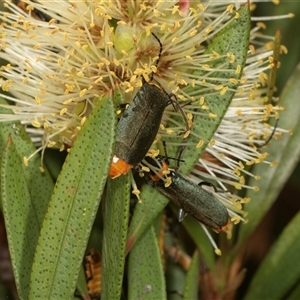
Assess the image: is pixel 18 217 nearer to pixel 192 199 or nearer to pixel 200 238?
pixel 192 199

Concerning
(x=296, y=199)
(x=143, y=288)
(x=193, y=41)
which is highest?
(x=193, y=41)

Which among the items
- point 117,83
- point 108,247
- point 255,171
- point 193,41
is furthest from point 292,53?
point 108,247

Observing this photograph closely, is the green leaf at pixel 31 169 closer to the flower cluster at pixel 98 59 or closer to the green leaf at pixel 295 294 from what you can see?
the flower cluster at pixel 98 59

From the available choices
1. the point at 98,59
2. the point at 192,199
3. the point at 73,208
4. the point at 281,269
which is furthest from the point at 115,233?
the point at 281,269

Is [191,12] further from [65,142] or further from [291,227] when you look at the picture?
[291,227]

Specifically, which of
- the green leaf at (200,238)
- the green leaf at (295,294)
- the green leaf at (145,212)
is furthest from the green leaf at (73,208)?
the green leaf at (295,294)
